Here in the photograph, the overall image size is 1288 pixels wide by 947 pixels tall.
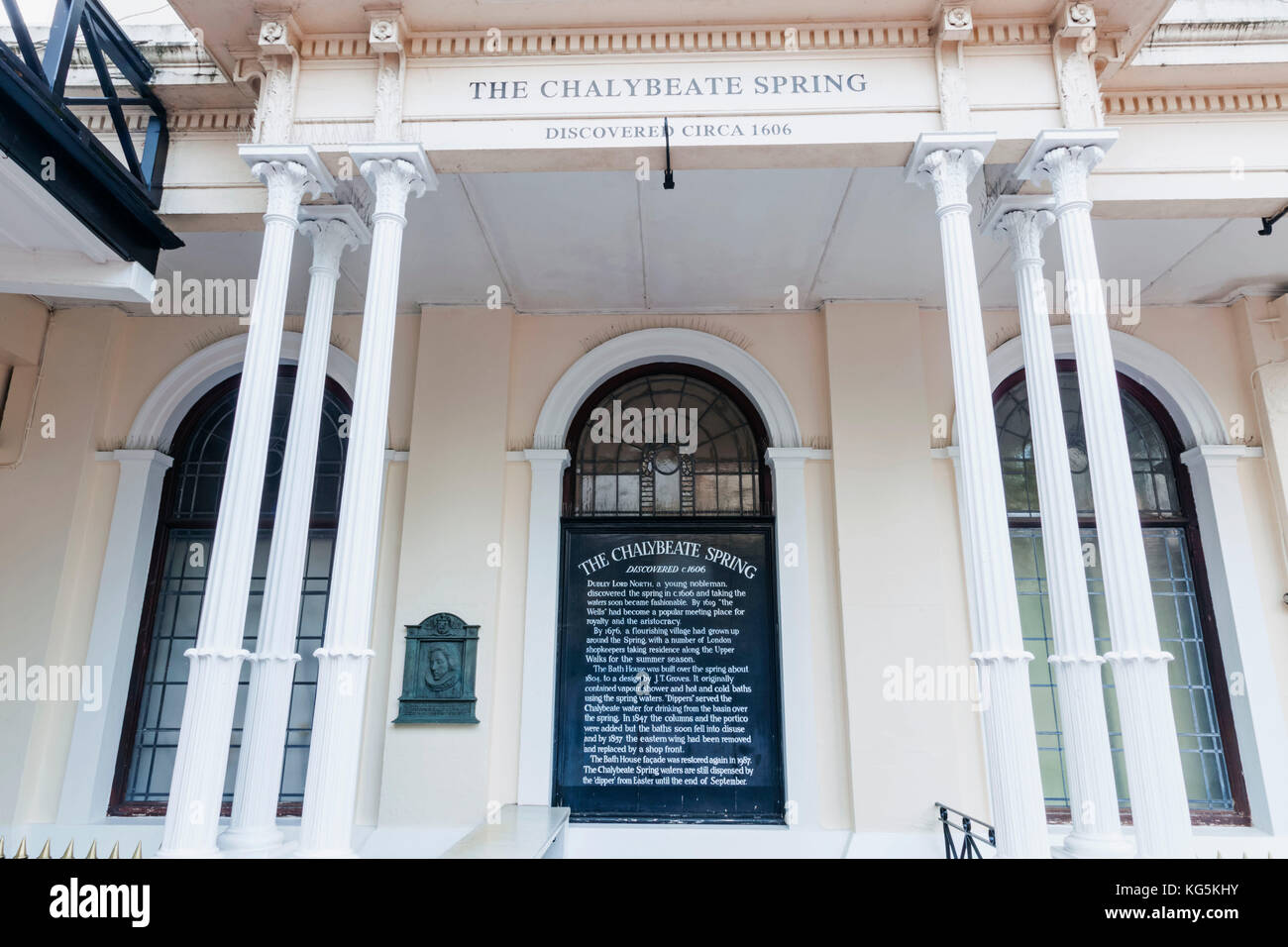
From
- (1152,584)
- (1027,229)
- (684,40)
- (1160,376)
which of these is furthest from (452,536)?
(1160,376)

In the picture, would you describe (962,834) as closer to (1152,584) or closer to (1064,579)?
(1064,579)

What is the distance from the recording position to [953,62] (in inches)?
208

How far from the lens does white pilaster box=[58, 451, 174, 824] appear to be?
7.04 meters

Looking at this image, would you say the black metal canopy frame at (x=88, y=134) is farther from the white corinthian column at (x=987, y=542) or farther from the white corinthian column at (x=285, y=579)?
the white corinthian column at (x=987, y=542)

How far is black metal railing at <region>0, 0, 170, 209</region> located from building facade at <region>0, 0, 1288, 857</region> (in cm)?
10

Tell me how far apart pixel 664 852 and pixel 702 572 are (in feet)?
7.76

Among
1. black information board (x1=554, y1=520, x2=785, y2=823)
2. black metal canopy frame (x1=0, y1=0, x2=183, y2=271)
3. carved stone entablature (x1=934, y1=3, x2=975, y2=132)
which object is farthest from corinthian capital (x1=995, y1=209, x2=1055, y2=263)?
black metal canopy frame (x1=0, y1=0, x2=183, y2=271)

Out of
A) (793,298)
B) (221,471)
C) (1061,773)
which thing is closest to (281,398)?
(221,471)

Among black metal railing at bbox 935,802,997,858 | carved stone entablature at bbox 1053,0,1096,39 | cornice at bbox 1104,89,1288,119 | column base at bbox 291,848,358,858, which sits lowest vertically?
black metal railing at bbox 935,802,997,858

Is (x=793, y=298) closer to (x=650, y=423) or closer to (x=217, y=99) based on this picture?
(x=650, y=423)

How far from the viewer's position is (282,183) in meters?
5.28

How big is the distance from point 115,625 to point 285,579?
3.22 metres

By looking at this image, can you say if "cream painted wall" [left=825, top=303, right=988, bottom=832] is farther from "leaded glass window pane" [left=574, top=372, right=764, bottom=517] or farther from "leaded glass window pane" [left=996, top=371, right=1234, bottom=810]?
"leaded glass window pane" [left=574, top=372, right=764, bottom=517]

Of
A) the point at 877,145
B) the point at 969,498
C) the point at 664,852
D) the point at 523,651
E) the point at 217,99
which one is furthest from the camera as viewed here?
the point at 523,651
